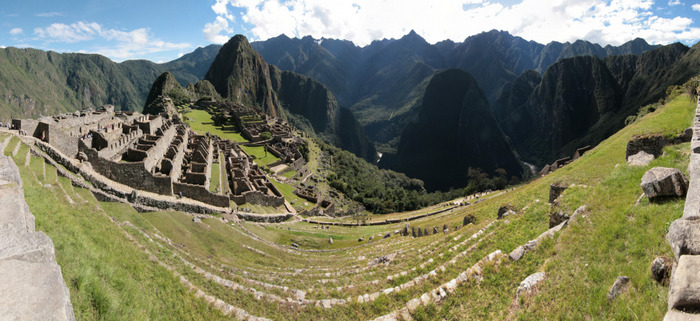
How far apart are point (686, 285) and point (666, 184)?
440 centimetres

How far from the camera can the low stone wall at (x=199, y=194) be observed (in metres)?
25.2

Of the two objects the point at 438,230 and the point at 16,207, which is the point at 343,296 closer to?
the point at 16,207

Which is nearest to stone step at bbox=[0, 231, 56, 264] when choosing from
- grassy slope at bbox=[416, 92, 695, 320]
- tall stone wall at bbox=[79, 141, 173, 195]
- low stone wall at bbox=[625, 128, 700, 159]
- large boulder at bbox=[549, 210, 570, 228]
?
grassy slope at bbox=[416, 92, 695, 320]

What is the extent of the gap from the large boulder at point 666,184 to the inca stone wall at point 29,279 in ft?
38.5

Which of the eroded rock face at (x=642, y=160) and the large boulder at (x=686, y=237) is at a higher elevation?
the eroded rock face at (x=642, y=160)

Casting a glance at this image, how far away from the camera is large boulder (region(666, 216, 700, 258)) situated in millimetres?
4758

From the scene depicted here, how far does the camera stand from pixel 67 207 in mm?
11219

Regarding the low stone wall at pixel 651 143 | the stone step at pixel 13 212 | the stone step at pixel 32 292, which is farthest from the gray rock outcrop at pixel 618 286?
the low stone wall at pixel 651 143

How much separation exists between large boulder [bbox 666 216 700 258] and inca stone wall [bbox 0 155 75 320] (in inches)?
359

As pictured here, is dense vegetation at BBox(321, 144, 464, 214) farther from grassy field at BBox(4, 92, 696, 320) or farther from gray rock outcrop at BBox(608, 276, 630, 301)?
gray rock outcrop at BBox(608, 276, 630, 301)

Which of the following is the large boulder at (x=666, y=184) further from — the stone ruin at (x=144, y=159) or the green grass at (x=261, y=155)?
the green grass at (x=261, y=155)

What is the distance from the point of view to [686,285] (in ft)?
13.7

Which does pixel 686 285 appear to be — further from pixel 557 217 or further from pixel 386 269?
pixel 386 269

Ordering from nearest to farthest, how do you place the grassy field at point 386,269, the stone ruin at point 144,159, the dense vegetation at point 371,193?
1. the grassy field at point 386,269
2. the stone ruin at point 144,159
3. the dense vegetation at point 371,193
